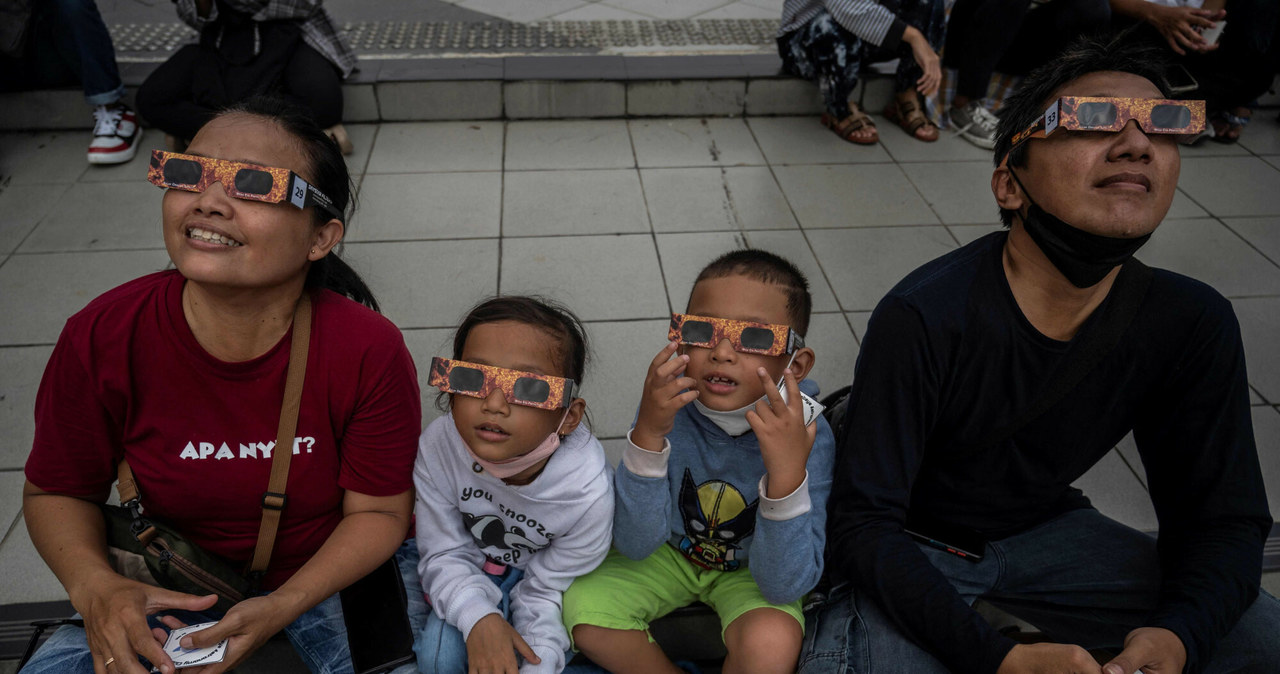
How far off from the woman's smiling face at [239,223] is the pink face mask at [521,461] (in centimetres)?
58

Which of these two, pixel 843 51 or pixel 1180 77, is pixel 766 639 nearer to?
pixel 1180 77

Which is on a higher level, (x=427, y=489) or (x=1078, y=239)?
(x=1078, y=239)

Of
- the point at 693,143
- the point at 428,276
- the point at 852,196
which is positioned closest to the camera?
the point at 428,276

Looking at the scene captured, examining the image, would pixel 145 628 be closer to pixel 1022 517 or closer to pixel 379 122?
pixel 1022 517

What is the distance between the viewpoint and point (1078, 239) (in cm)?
164

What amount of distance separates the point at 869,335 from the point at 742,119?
3.64 meters

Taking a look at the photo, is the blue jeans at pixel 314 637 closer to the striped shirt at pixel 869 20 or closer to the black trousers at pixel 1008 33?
the striped shirt at pixel 869 20

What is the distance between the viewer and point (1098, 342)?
1729 mm

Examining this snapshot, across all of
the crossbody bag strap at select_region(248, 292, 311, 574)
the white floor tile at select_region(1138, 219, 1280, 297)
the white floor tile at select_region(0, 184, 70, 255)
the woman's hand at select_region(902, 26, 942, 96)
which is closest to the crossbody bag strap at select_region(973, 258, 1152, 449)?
the crossbody bag strap at select_region(248, 292, 311, 574)

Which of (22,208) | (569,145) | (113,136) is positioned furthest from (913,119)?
(22,208)

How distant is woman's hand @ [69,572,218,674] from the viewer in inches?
58.4

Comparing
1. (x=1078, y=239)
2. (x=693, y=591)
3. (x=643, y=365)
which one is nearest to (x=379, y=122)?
(x=643, y=365)

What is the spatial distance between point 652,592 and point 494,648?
42 centimetres

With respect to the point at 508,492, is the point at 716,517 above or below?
below
